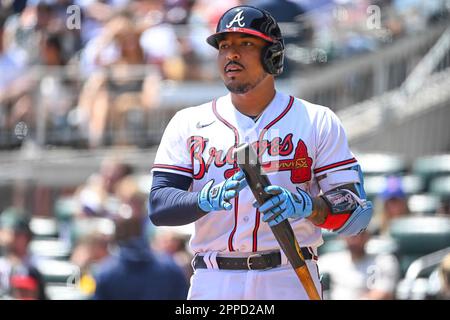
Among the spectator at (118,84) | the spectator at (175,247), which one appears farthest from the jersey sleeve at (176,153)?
the spectator at (118,84)

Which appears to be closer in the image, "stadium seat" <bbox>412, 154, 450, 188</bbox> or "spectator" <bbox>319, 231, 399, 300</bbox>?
"spectator" <bbox>319, 231, 399, 300</bbox>

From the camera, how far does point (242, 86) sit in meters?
4.24

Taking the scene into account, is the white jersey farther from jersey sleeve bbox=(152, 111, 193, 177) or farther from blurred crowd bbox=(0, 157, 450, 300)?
blurred crowd bbox=(0, 157, 450, 300)

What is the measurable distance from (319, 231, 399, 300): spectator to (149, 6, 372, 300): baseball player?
2978 mm

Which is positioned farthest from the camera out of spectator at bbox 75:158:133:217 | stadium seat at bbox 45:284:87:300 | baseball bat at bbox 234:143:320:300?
spectator at bbox 75:158:133:217

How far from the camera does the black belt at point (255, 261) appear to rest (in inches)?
167

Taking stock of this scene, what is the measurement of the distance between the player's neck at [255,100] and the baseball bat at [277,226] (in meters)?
0.39

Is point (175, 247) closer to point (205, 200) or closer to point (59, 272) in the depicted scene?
point (59, 272)

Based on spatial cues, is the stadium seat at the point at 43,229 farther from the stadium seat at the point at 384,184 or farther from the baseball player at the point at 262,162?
the baseball player at the point at 262,162

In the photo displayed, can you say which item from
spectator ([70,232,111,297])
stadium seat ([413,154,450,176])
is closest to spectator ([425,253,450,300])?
spectator ([70,232,111,297])

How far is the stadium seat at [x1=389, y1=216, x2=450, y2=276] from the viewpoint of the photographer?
8117mm

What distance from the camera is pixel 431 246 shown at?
8.20m
